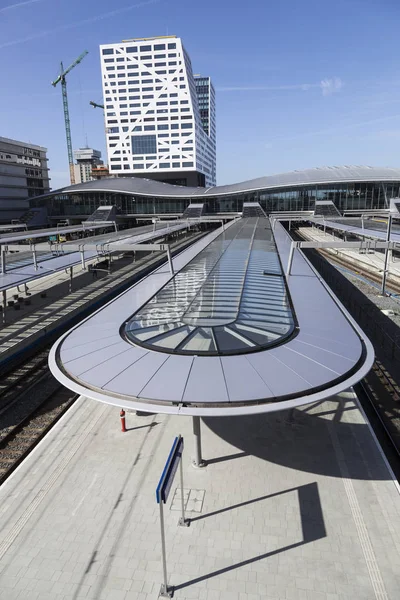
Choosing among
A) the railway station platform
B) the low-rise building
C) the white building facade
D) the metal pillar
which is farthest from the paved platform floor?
the white building facade

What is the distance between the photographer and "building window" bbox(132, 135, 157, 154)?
338ft

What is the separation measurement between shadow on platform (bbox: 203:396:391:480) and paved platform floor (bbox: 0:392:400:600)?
0.14 ft

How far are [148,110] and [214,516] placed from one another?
112 metres

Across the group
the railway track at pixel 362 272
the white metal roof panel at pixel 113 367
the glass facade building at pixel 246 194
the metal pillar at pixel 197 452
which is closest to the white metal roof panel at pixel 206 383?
the white metal roof panel at pixel 113 367

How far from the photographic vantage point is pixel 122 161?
10444 cm

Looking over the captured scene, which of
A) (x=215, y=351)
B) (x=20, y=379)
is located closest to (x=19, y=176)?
(x=20, y=379)

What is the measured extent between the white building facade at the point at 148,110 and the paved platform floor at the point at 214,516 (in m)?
100.0

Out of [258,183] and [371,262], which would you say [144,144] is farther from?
[371,262]

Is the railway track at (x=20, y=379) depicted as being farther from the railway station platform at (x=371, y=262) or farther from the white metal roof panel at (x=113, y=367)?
the railway station platform at (x=371, y=262)

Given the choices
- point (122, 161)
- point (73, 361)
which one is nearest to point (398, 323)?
point (73, 361)

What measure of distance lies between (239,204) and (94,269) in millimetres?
43605

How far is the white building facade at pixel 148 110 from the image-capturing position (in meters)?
101

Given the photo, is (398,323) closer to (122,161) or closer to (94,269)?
(94,269)

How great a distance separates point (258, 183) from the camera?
237 feet
